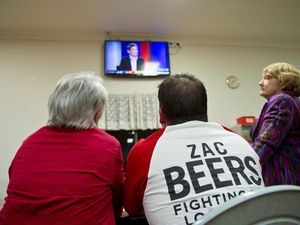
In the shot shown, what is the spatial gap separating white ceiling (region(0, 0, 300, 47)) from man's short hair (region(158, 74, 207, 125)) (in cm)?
225

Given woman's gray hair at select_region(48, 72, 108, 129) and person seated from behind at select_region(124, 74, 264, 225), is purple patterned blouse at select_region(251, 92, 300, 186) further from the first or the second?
woman's gray hair at select_region(48, 72, 108, 129)

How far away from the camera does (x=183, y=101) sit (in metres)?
1.00

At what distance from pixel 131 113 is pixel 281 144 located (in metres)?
2.38

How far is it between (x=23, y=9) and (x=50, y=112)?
8.15 feet

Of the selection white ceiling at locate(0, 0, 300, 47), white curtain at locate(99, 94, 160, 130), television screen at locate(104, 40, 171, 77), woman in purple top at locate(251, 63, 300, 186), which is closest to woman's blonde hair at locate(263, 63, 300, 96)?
woman in purple top at locate(251, 63, 300, 186)

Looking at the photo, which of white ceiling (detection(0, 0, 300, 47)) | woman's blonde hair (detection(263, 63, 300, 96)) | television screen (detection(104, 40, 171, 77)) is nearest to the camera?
woman's blonde hair (detection(263, 63, 300, 96))

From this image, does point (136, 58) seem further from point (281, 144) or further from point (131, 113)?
point (281, 144)

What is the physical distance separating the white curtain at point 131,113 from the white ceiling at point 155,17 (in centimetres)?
95

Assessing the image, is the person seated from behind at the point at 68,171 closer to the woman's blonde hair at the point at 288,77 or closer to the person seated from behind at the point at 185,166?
the person seated from behind at the point at 185,166

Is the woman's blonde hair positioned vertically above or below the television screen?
below

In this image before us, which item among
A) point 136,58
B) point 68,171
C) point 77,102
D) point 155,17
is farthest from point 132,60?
point 68,171

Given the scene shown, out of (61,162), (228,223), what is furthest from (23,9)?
(228,223)

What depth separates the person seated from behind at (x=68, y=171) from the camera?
2.89 ft

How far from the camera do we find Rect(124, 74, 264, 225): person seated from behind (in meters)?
0.82
